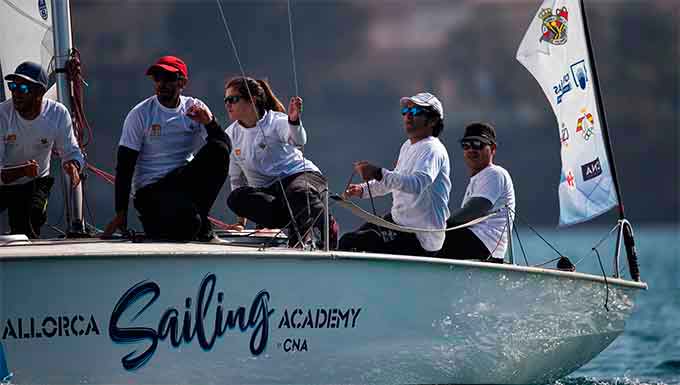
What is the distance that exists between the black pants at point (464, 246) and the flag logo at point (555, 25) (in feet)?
6.95

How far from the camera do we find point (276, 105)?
758cm

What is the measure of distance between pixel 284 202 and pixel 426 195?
3.03ft

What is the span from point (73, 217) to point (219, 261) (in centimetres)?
209

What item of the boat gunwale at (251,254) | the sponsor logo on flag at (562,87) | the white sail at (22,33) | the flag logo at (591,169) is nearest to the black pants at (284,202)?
the boat gunwale at (251,254)

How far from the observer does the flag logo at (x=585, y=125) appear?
900 centimetres

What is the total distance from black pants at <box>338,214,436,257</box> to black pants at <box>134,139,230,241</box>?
0.97 metres

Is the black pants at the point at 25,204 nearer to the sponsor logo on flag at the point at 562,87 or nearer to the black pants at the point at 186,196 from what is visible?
the black pants at the point at 186,196

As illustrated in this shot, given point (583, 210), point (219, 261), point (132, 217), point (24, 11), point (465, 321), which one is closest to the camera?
point (219, 261)

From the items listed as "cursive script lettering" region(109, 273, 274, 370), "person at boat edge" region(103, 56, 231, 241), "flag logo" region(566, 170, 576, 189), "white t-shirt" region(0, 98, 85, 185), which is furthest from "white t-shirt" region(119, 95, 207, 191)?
"flag logo" region(566, 170, 576, 189)

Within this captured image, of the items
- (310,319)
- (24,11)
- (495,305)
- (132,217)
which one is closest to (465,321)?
(495,305)

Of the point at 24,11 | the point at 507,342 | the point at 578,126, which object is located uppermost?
the point at 24,11

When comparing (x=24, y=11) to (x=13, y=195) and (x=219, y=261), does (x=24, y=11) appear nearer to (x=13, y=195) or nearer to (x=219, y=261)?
(x=13, y=195)

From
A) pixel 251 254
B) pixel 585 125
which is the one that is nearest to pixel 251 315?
pixel 251 254

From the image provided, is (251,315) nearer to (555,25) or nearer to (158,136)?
(158,136)
